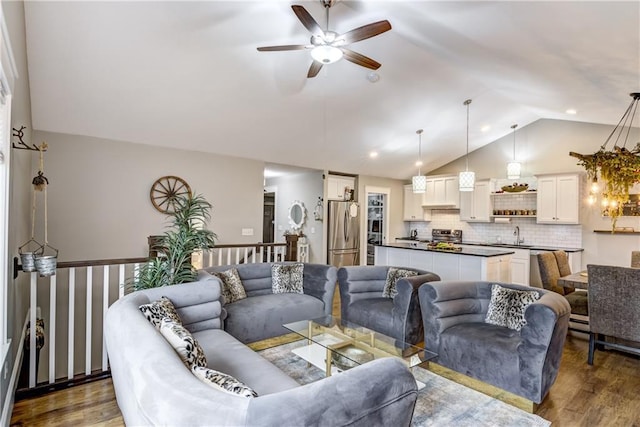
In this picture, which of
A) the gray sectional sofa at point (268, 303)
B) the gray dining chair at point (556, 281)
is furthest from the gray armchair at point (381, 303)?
the gray dining chair at point (556, 281)

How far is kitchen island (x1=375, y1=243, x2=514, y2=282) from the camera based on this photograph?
4.61 meters

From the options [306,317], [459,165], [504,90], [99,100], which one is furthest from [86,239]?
[459,165]

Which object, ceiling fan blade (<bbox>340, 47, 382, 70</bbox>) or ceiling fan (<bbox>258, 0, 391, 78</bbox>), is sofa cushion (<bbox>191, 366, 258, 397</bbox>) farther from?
ceiling fan blade (<bbox>340, 47, 382, 70</bbox>)

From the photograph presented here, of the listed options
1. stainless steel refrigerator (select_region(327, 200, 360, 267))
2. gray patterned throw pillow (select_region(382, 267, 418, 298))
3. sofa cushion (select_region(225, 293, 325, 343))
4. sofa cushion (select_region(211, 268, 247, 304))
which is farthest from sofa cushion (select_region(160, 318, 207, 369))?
stainless steel refrigerator (select_region(327, 200, 360, 267))

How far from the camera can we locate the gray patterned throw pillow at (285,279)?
4.07 metres

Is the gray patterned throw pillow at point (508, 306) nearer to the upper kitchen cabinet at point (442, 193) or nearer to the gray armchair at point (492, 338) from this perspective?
the gray armchair at point (492, 338)

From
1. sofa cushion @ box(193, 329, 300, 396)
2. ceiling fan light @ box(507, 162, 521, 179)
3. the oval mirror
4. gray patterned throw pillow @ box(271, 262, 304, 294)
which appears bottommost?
sofa cushion @ box(193, 329, 300, 396)

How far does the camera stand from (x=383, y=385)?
A: 1245mm

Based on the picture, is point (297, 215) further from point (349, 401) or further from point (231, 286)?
point (349, 401)

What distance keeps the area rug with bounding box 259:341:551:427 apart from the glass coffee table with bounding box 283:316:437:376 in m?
0.26

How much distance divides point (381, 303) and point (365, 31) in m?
2.62

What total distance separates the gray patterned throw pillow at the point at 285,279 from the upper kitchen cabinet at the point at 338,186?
3.31m

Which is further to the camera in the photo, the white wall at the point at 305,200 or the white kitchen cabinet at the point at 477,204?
the white wall at the point at 305,200

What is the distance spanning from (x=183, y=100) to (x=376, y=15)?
2.48 m
